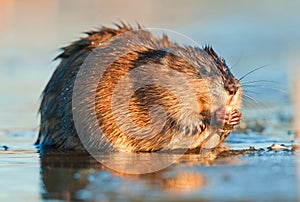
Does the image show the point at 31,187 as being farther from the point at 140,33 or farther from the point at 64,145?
the point at 140,33

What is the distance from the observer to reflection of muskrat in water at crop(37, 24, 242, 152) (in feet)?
19.4

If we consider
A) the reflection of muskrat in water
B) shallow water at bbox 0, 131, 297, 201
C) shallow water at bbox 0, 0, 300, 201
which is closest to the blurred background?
shallow water at bbox 0, 0, 300, 201

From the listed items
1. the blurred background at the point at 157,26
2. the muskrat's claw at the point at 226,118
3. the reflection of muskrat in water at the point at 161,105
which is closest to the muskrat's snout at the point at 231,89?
the reflection of muskrat in water at the point at 161,105

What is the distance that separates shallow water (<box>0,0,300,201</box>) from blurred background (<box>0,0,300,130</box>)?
17 mm

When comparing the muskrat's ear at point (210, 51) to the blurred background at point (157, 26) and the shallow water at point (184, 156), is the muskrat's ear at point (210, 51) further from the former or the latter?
the blurred background at point (157, 26)

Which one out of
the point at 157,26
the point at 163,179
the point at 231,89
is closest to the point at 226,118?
the point at 231,89

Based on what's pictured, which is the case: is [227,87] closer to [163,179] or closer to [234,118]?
[234,118]

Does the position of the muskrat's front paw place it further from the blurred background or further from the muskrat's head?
the blurred background

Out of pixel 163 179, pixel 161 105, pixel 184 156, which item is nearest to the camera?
pixel 163 179

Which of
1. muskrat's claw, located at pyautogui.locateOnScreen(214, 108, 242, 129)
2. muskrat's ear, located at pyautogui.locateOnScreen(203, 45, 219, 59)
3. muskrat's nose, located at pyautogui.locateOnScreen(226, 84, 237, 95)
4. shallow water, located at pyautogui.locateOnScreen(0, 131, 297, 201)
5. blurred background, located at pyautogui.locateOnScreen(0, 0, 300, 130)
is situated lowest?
shallow water, located at pyautogui.locateOnScreen(0, 131, 297, 201)

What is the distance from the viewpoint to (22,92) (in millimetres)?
10188

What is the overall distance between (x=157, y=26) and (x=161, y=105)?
254 inches

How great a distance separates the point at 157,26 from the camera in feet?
40.8

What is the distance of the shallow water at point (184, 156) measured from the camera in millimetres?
4504
